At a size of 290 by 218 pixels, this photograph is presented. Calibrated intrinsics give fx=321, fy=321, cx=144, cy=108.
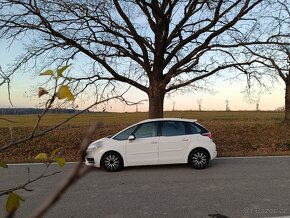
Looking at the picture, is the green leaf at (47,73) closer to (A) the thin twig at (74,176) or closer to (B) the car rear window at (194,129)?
(A) the thin twig at (74,176)

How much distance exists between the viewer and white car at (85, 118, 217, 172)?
9.62m

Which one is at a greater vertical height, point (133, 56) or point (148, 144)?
point (133, 56)

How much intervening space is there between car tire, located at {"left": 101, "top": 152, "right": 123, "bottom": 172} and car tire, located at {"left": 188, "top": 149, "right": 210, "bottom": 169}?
2.12 m

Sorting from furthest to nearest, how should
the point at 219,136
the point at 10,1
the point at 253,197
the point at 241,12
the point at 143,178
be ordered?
the point at 219,136 < the point at 241,12 < the point at 10,1 < the point at 143,178 < the point at 253,197

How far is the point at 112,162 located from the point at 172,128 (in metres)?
2.13

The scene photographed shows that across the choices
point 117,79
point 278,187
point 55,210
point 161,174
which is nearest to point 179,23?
point 117,79

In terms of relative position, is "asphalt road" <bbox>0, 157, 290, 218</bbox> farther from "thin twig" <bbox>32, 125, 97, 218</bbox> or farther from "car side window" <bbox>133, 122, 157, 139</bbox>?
"thin twig" <bbox>32, 125, 97, 218</bbox>

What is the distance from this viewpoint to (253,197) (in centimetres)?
648

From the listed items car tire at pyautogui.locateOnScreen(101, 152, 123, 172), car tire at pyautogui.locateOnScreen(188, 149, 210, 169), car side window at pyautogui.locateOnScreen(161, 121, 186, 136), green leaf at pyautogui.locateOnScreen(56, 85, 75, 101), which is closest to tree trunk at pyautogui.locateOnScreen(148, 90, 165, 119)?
car side window at pyautogui.locateOnScreen(161, 121, 186, 136)

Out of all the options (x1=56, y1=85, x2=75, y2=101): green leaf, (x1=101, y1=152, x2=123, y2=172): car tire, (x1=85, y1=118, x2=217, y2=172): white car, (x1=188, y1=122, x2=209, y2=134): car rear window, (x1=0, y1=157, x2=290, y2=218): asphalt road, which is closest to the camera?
(x1=56, y1=85, x2=75, y2=101): green leaf

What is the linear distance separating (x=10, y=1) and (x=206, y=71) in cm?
952

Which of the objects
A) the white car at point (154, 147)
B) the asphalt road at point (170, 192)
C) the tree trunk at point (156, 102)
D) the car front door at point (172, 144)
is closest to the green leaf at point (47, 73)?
the asphalt road at point (170, 192)

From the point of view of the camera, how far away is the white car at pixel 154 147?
379 inches

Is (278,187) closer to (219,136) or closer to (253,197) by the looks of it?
(253,197)
